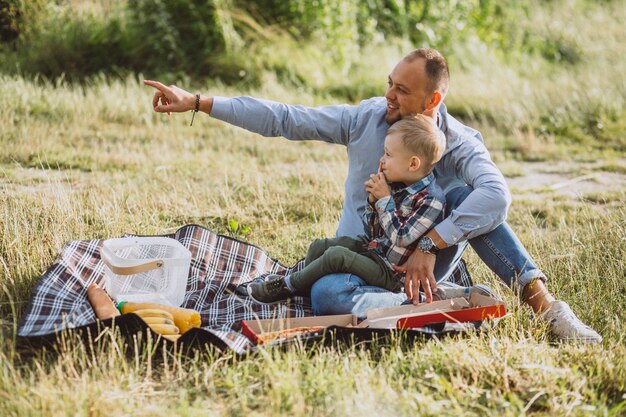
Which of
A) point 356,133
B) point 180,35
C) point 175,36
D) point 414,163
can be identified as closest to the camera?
point 414,163

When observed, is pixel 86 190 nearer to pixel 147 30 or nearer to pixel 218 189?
pixel 218 189

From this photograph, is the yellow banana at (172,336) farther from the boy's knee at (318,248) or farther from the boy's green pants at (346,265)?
the boy's knee at (318,248)

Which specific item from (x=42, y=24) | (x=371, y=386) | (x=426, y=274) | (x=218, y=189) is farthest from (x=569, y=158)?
(x=42, y=24)

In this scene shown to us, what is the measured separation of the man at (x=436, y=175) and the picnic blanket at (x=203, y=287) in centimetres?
41

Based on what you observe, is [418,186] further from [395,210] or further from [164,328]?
[164,328]

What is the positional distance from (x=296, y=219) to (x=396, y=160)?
2006 millimetres

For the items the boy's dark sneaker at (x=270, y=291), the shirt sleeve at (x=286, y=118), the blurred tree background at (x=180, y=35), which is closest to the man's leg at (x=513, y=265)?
the shirt sleeve at (x=286, y=118)

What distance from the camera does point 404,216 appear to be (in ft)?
13.1

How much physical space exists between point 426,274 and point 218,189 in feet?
9.22

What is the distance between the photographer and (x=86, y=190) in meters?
5.75

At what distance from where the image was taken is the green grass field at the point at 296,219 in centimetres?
308

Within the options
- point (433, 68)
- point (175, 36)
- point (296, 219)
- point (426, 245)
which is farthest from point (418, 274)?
point (175, 36)

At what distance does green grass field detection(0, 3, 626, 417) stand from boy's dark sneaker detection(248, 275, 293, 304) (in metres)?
0.69

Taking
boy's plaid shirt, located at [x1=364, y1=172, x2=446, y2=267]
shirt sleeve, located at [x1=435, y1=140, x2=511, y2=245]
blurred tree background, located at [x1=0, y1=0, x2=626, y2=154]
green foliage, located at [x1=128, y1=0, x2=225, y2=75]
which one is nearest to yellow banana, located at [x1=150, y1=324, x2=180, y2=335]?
boy's plaid shirt, located at [x1=364, y1=172, x2=446, y2=267]
